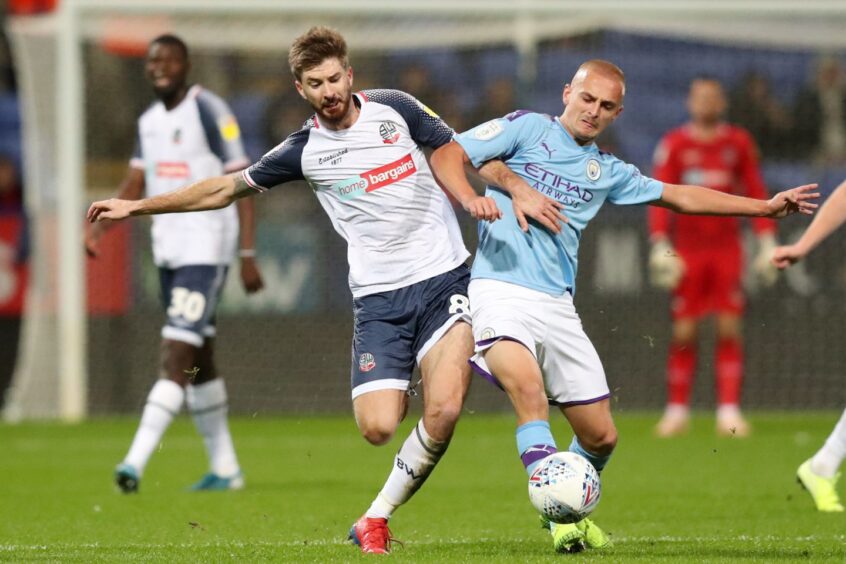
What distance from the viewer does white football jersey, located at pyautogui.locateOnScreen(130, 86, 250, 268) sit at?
916cm

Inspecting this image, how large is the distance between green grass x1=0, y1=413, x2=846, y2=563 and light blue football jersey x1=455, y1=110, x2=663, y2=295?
114 centimetres

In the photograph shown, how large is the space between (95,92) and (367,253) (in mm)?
8737

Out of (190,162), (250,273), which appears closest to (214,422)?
(250,273)

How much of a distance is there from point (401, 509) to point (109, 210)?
2727 mm

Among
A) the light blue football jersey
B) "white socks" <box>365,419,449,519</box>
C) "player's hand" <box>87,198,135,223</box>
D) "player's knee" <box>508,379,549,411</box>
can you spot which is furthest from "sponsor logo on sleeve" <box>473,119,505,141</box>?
"player's hand" <box>87,198,135,223</box>

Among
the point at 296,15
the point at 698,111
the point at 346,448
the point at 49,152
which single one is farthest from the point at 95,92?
the point at 698,111

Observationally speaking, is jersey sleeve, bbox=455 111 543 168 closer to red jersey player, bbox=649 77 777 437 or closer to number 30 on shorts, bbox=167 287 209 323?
number 30 on shorts, bbox=167 287 209 323

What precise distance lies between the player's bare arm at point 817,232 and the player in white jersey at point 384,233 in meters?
1.48

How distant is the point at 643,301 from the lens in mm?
14320

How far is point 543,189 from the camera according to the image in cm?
639

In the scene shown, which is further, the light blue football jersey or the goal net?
the goal net

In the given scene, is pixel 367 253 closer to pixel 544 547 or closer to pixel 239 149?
pixel 544 547

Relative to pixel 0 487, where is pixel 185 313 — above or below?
above

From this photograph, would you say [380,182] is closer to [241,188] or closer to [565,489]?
[241,188]
